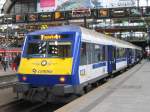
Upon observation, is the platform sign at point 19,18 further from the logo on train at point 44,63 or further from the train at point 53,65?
the logo on train at point 44,63

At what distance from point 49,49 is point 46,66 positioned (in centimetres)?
71

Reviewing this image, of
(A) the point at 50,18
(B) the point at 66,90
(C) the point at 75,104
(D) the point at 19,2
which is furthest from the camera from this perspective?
(D) the point at 19,2

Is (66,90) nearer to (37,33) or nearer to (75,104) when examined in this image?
(75,104)

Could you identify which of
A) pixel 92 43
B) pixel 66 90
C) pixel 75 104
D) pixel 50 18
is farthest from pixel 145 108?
pixel 50 18

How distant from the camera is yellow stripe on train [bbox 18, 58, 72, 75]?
1548 cm

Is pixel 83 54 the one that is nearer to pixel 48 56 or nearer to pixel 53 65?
pixel 48 56

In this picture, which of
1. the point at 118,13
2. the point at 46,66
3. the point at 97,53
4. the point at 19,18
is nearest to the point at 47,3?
the point at 19,18

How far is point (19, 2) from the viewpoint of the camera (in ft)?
334

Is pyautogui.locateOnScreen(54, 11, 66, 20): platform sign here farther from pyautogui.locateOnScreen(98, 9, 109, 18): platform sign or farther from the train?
the train

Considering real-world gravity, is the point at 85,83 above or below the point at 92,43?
below

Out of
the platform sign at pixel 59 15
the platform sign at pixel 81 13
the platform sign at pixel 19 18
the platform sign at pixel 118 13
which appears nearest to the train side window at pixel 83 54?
the platform sign at pixel 81 13

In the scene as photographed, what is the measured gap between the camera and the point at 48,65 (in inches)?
619

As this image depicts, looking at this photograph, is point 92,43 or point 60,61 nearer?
point 60,61

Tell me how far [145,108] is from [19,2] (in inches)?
3597
